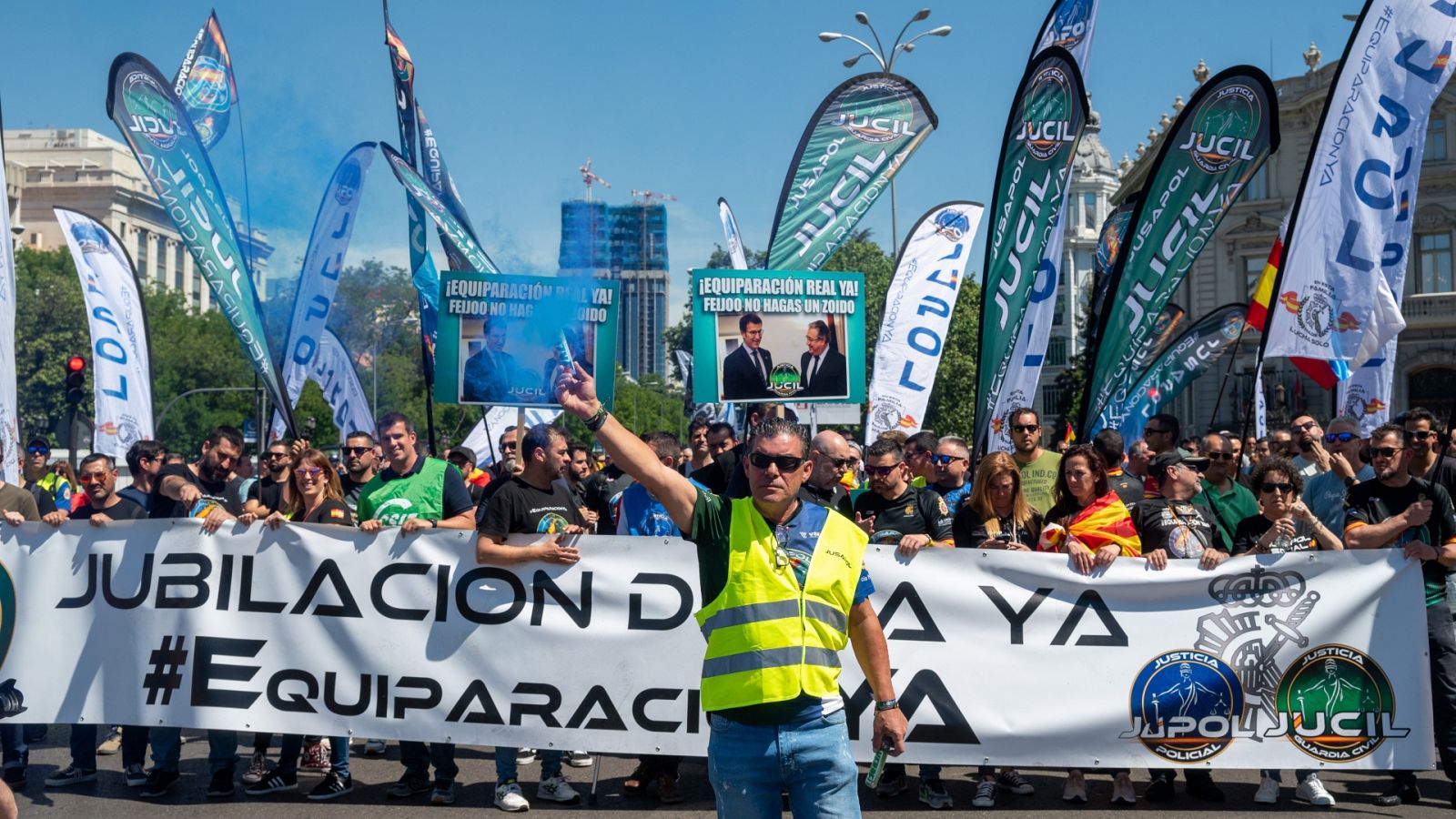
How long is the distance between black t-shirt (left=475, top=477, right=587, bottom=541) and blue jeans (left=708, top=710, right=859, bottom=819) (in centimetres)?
336

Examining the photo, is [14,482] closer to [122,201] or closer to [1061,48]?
[1061,48]

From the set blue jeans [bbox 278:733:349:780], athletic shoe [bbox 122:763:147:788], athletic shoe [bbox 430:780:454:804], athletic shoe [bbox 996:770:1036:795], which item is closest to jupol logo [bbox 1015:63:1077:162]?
athletic shoe [bbox 996:770:1036:795]

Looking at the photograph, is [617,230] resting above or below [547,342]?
above

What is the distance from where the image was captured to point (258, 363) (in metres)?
12.4

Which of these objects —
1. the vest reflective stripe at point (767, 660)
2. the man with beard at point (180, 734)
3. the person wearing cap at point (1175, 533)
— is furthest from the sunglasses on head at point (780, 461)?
the man with beard at point (180, 734)

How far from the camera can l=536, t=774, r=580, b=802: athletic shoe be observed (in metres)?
7.37

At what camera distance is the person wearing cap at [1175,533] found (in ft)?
23.9

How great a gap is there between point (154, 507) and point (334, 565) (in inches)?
63.2

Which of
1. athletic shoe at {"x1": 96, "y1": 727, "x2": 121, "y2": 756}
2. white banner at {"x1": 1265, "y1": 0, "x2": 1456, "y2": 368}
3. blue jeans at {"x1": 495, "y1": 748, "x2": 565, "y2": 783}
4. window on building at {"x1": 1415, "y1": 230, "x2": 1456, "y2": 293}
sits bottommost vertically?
athletic shoe at {"x1": 96, "y1": 727, "x2": 121, "y2": 756}

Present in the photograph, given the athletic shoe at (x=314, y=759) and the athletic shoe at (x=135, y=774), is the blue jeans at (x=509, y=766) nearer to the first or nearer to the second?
the athletic shoe at (x=314, y=759)

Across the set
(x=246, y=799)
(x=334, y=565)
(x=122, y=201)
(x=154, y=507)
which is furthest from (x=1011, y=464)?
(x=122, y=201)

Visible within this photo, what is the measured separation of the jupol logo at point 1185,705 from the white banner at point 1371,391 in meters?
5.01

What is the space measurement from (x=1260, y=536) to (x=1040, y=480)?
1.59m

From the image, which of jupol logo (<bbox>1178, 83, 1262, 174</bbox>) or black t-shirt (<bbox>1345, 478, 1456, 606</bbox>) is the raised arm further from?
jupol logo (<bbox>1178, 83, 1262, 174</bbox>)
